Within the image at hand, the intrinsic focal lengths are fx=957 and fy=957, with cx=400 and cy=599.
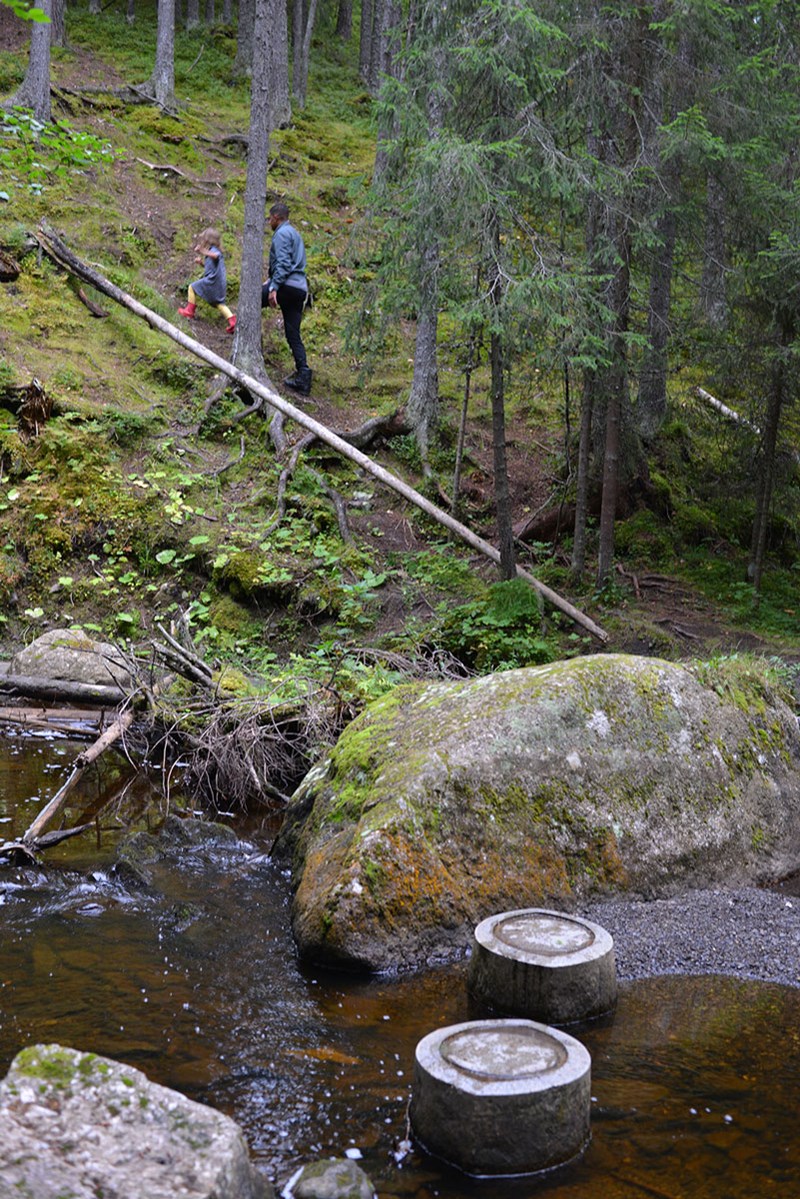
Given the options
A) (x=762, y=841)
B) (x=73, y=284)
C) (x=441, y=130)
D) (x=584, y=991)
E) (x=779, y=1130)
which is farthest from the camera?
(x=73, y=284)

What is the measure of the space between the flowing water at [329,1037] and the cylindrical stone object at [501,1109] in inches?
2.8

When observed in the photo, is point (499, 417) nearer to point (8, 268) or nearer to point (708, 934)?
point (708, 934)

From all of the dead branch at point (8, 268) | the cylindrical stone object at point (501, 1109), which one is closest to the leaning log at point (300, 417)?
the dead branch at point (8, 268)

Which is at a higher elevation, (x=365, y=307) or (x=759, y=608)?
(x=365, y=307)

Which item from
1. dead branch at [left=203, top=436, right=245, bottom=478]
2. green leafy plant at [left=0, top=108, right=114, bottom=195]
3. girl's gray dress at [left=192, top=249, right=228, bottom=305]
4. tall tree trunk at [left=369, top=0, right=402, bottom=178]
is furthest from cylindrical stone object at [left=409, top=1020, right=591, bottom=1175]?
tall tree trunk at [left=369, top=0, right=402, bottom=178]

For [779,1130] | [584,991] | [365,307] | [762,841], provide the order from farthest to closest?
1. [365,307]
2. [762,841]
3. [584,991]
4. [779,1130]

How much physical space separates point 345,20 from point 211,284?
27.3 metres

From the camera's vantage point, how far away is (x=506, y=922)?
503 cm

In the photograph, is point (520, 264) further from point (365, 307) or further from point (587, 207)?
point (365, 307)

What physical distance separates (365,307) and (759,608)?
21.0ft

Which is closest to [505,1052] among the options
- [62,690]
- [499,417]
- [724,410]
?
[62,690]

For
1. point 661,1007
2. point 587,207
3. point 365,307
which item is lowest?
point 661,1007

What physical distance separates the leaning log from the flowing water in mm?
5978

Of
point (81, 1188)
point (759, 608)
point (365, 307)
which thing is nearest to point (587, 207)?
point (365, 307)
